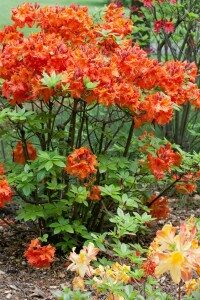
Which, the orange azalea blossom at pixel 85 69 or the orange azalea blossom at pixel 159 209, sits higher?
the orange azalea blossom at pixel 85 69

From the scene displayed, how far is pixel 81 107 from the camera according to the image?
140 inches

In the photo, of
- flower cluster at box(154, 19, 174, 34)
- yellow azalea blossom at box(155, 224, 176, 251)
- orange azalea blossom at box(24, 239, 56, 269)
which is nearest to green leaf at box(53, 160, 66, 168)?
orange azalea blossom at box(24, 239, 56, 269)

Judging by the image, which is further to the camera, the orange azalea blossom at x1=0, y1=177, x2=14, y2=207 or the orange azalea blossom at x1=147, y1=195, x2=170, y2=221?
the orange azalea blossom at x1=147, y1=195, x2=170, y2=221

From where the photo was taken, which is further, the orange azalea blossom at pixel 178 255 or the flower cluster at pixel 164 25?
the flower cluster at pixel 164 25

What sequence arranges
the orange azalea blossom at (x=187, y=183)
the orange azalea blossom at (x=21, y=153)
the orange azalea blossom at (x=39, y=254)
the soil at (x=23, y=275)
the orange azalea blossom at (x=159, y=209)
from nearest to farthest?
the soil at (x=23, y=275), the orange azalea blossom at (x=39, y=254), the orange azalea blossom at (x=21, y=153), the orange azalea blossom at (x=187, y=183), the orange azalea blossom at (x=159, y=209)

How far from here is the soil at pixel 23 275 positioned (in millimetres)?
3312

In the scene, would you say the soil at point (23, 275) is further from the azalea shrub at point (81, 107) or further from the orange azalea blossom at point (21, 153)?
the orange azalea blossom at point (21, 153)

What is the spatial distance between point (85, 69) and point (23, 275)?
1.18 meters

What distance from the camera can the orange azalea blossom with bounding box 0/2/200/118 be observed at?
3.17 m

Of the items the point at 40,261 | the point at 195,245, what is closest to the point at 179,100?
the point at 40,261

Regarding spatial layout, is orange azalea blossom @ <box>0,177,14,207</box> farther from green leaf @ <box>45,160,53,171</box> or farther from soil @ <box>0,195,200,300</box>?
soil @ <box>0,195,200,300</box>

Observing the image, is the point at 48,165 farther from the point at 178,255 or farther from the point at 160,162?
the point at 178,255

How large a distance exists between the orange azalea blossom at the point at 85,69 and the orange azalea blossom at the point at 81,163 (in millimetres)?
271

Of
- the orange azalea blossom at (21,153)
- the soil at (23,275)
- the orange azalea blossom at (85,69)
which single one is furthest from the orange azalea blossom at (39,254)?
the orange azalea blossom at (85,69)
